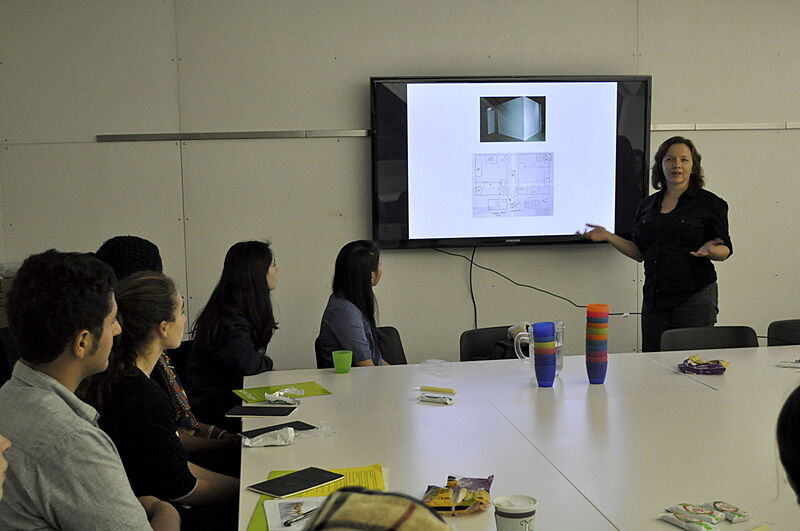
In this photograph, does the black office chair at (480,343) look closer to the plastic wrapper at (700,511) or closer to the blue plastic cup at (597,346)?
the blue plastic cup at (597,346)

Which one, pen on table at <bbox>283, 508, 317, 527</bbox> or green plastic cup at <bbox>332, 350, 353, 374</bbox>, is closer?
pen on table at <bbox>283, 508, 317, 527</bbox>

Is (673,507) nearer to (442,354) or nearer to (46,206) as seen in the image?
(442,354)

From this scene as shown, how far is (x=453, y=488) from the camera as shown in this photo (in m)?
1.87

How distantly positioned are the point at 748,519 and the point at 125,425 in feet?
4.80

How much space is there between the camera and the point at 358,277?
3.70 meters

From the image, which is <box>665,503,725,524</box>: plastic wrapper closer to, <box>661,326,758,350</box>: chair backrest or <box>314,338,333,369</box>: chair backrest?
<box>314,338,333,369</box>: chair backrest

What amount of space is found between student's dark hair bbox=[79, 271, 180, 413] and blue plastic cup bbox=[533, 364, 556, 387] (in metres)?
1.31

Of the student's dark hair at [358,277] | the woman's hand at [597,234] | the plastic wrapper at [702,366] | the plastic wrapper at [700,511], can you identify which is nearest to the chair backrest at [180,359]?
the student's dark hair at [358,277]

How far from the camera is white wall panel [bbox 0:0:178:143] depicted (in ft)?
15.5

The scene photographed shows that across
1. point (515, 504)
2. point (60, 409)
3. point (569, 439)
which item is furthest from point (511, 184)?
point (60, 409)

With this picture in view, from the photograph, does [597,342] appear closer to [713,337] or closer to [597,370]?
[597,370]

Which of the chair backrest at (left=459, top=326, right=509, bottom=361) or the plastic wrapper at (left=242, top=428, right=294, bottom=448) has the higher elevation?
the plastic wrapper at (left=242, top=428, right=294, bottom=448)

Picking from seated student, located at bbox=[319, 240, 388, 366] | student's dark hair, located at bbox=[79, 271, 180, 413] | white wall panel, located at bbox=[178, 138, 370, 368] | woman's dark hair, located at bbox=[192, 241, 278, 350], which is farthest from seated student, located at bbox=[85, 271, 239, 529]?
white wall panel, located at bbox=[178, 138, 370, 368]

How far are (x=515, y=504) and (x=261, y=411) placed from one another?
4.30ft
